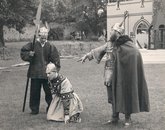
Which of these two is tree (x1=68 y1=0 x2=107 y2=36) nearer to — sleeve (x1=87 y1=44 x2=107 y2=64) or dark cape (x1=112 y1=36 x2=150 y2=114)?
sleeve (x1=87 y1=44 x2=107 y2=64)

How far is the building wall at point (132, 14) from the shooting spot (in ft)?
182

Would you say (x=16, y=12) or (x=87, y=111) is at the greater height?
(x=16, y=12)

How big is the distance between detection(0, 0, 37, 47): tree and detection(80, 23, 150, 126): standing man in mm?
25448

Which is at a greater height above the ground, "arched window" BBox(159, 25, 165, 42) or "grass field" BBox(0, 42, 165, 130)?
"arched window" BBox(159, 25, 165, 42)

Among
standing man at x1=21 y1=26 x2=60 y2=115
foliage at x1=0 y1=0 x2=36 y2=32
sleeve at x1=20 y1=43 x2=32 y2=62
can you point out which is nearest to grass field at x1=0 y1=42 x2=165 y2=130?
standing man at x1=21 y1=26 x2=60 y2=115

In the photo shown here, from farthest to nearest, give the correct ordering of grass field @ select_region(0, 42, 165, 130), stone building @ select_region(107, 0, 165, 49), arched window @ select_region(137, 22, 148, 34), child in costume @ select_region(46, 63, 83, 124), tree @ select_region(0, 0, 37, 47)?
arched window @ select_region(137, 22, 148, 34), stone building @ select_region(107, 0, 165, 49), tree @ select_region(0, 0, 37, 47), child in costume @ select_region(46, 63, 83, 124), grass field @ select_region(0, 42, 165, 130)

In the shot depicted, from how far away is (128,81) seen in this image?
9.12 m

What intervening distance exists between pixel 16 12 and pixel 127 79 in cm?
2811

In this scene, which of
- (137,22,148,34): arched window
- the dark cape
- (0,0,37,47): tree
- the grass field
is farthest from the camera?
(137,22,148,34): arched window

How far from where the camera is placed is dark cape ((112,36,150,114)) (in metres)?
9.08

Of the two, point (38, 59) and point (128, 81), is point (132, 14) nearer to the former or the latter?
point (38, 59)

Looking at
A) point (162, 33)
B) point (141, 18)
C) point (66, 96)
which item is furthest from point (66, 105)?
point (141, 18)

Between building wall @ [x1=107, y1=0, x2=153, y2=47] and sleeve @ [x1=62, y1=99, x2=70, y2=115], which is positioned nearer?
sleeve @ [x1=62, y1=99, x2=70, y2=115]

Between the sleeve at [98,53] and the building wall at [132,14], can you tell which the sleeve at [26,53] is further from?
the building wall at [132,14]
